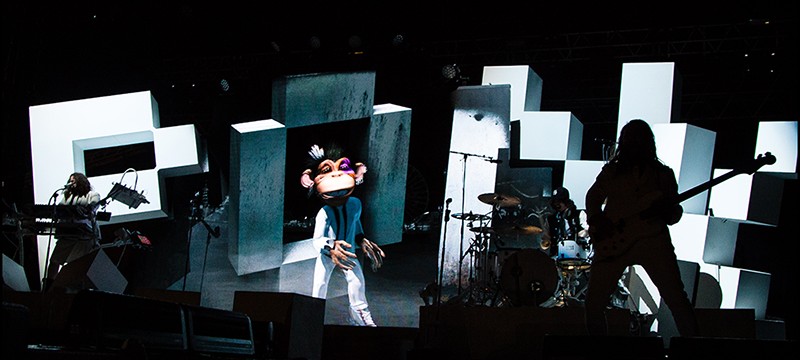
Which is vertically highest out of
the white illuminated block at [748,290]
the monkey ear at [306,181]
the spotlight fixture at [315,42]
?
the spotlight fixture at [315,42]

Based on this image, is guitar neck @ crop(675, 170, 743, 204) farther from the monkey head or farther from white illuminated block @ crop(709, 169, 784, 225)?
the monkey head

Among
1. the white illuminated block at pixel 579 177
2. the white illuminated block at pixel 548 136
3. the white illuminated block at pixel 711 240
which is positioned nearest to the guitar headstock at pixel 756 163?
the white illuminated block at pixel 711 240

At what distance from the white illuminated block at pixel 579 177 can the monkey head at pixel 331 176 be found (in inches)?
90.2

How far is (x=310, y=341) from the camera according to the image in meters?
5.39

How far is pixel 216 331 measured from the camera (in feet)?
11.8

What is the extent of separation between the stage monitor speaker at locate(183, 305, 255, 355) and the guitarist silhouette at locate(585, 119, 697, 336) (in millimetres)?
1782

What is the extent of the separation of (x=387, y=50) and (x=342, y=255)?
8.14 ft

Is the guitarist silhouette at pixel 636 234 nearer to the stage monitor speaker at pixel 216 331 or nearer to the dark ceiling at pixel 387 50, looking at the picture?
the stage monitor speaker at pixel 216 331

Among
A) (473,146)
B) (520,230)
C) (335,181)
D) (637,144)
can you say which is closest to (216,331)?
(637,144)

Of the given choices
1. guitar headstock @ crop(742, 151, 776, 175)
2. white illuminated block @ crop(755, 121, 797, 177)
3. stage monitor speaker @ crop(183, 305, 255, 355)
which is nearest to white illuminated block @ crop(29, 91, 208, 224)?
stage monitor speaker @ crop(183, 305, 255, 355)

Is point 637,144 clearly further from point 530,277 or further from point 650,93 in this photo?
point 650,93

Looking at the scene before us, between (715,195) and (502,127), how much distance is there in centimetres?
239

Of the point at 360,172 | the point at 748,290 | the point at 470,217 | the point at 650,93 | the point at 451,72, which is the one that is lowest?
the point at 748,290

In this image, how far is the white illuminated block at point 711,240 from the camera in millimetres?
7836
